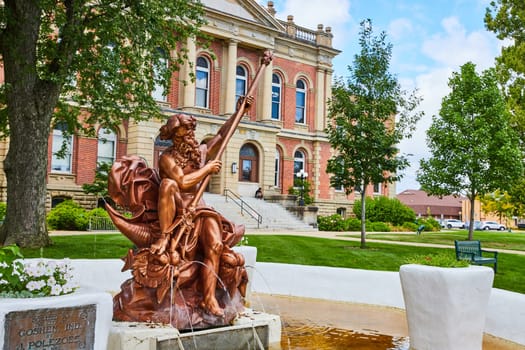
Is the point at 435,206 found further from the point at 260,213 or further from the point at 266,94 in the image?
the point at 260,213

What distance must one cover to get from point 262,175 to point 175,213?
102 ft

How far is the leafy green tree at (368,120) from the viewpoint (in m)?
17.2

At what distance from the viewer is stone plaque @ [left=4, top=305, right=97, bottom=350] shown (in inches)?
156

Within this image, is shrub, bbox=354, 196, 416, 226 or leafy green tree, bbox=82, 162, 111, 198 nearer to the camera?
leafy green tree, bbox=82, 162, 111, 198

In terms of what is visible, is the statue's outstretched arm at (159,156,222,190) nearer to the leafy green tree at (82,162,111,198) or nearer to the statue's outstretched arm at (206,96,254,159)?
the statue's outstretched arm at (206,96,254,159)

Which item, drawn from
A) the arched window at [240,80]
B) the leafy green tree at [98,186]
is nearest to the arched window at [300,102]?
the arched window at [240,80]

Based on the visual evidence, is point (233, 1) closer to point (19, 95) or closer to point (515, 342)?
point (19, 95)

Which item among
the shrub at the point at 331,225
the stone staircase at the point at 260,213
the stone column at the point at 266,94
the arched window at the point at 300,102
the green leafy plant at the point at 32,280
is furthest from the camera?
the arched window at the point at 300,102

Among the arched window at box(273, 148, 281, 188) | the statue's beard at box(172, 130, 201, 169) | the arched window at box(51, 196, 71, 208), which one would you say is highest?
the arched window at box(273, 148, 281, 188)

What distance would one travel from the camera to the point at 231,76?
3612cm

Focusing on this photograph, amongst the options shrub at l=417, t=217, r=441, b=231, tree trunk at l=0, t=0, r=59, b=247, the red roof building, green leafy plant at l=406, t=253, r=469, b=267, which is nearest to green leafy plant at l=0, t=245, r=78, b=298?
green leafy plant at l=406, t=253, r=469, b=267

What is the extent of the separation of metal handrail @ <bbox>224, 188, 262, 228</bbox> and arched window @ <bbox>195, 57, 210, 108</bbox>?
657 cm

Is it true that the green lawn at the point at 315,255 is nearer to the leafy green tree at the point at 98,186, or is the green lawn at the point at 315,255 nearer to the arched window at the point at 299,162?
the leafy green tree at the point at 98,186

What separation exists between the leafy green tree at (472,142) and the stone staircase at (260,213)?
340 inches
